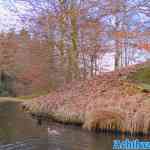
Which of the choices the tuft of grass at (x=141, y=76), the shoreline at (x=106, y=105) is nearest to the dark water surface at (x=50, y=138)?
the shoreline at (x=106, y=105)

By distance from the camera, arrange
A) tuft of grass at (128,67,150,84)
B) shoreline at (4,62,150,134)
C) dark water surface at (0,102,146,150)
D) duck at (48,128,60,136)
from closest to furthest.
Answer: dark water surface at (0,102,146,150)
shoreline at (4,62,150,134)
duck at (48,128,60,136)
tuft of grass at (128,67,150,84)

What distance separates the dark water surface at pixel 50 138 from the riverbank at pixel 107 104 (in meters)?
0.53

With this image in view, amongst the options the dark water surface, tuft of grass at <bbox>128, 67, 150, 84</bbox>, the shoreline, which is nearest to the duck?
the dark water surface

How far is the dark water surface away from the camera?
6723 millimetres

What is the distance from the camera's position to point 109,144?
6.89 metres

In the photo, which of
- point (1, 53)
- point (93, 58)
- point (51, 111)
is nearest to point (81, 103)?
point (51, 111)

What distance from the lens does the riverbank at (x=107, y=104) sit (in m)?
8.20

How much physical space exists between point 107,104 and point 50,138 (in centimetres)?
272

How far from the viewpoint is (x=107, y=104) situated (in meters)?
9.57

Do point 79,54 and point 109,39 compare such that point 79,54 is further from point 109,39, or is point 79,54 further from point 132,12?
point 132,12

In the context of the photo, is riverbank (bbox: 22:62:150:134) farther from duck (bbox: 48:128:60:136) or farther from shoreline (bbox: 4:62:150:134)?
duck (bbox: 48:128:60:136)

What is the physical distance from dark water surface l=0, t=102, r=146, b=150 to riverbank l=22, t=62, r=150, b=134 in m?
0.53

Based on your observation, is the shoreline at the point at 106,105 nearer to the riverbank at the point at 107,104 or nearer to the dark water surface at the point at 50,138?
the riverbank at the point at 107,104

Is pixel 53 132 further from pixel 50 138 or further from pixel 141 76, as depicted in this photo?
pixel 141 76
